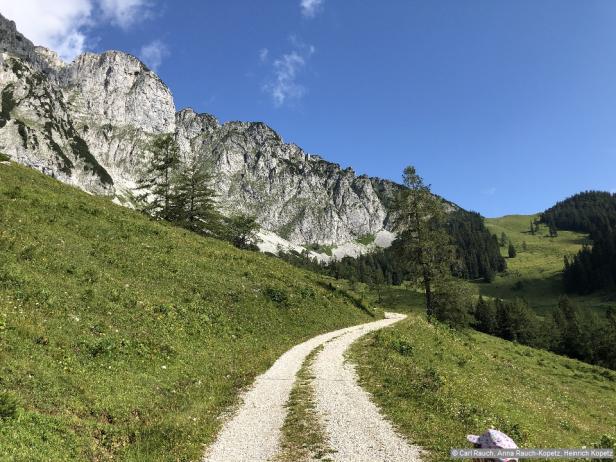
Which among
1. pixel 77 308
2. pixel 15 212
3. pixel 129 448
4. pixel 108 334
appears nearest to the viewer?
pixel 129 448

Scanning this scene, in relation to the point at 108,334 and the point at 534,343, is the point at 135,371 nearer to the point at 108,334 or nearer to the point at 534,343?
the point at 108,334

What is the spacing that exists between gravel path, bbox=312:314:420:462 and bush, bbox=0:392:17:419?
8.37m

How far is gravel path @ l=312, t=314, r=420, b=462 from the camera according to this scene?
1156 centimetres

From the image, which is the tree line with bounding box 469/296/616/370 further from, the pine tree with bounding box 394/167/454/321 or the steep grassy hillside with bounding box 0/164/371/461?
the steep grassy hillside with bounding box 0/164/371/461

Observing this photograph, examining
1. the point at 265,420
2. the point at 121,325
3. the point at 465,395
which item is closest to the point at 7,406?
the point at 265,420

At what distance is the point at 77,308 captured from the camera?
2031 cm

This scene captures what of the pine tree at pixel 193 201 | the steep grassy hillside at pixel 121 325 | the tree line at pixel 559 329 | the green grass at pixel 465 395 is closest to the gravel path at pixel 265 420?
the steep grassy hillside at pixel 121 325

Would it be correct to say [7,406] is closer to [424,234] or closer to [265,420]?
[265,420]

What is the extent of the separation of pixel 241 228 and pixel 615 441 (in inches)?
3803

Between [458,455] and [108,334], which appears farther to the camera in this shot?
[108,334]

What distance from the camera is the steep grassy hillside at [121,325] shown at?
12086 millimetres

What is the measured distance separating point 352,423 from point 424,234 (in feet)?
121

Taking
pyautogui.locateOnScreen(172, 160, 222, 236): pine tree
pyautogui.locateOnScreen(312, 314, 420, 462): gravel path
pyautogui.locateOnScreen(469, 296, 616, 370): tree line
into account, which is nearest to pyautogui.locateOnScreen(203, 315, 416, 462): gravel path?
pyautogui.locateOnScreen(312, 314, 420, 462): gravel path

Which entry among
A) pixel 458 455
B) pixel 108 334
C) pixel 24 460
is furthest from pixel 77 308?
pixel 458 455
